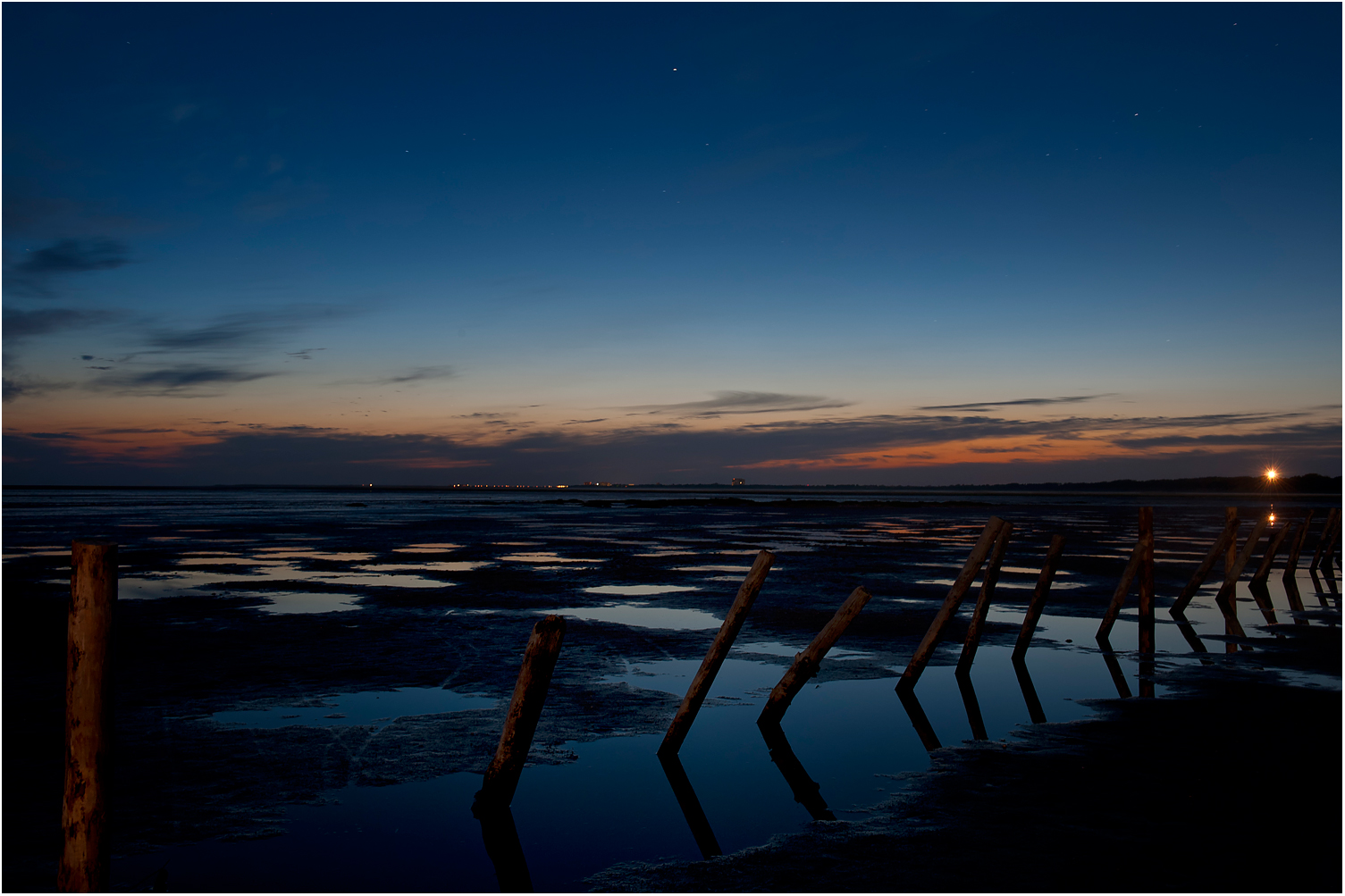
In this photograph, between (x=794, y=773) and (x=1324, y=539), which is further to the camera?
(x=1324, y=539)

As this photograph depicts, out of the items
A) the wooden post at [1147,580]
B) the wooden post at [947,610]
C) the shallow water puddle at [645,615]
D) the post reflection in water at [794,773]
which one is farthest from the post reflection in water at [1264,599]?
the post reflection in water at [794,773]

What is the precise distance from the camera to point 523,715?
6.64 m

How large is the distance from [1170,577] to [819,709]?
17.0 metres

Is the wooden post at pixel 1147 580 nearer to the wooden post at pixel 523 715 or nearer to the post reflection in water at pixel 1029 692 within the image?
the post reflection in water at pixel 1029 692

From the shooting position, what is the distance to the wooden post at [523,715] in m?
6.49

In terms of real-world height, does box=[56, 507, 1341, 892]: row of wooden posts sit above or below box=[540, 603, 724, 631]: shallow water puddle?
above

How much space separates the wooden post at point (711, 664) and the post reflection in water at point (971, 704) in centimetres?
292

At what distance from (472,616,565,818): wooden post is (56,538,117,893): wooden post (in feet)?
8.59

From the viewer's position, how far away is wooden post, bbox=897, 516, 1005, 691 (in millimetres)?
10531

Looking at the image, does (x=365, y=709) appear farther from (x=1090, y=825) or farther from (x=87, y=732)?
(x=1090, y=825)

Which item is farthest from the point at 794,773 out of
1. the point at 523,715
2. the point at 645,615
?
the point at 645,615

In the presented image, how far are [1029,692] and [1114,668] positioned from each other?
2.20 meters

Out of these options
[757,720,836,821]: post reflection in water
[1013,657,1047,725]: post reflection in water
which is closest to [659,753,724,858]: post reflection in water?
[757,720,836,821]: post reflection in water

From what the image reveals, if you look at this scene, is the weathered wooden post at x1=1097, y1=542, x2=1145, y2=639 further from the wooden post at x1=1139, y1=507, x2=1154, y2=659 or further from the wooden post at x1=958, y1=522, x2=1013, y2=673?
the wooden post at x1=958, y1=522, x2=1013, y2=673
